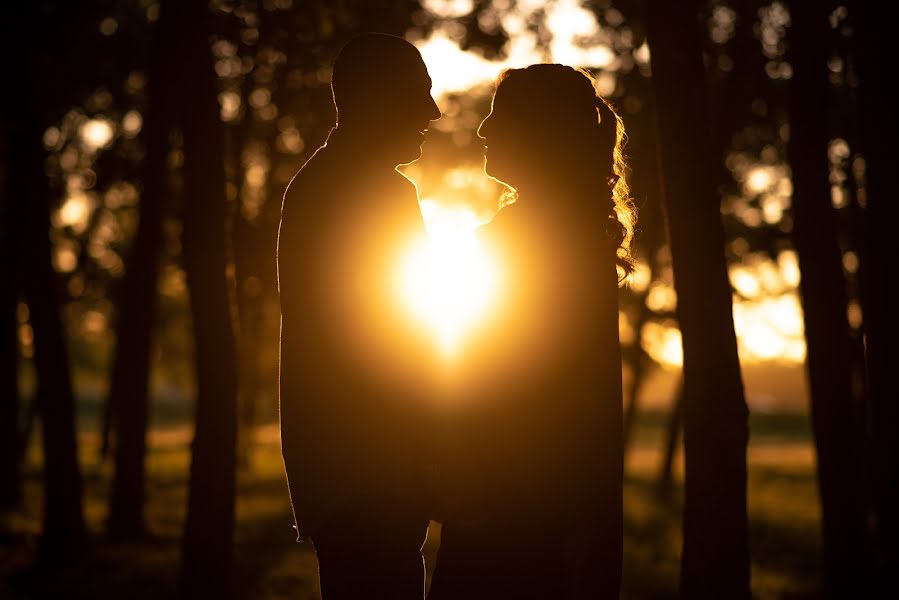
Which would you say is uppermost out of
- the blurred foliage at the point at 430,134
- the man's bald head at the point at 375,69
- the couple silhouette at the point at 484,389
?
the blurred foliage at the point at 430,134

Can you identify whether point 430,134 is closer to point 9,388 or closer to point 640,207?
point 9,388

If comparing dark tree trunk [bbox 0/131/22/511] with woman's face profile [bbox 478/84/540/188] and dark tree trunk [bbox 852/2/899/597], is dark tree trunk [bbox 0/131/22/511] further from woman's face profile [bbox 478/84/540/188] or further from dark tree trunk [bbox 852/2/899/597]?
woman's face profile [bbox 478/84/540/188]

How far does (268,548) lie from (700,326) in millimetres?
8845

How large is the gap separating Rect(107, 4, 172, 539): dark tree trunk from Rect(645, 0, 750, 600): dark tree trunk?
358 inches

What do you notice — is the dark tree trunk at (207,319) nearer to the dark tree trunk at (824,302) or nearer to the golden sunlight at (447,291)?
→ the dark tree trunk at (824,302)

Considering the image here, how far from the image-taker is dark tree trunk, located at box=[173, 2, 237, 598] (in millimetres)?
7809

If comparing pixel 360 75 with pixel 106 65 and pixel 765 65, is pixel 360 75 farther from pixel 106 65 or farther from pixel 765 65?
pixel 106 65

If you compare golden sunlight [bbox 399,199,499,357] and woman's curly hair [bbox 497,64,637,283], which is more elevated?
woman's curly hair [bbox 497,64,637,283]

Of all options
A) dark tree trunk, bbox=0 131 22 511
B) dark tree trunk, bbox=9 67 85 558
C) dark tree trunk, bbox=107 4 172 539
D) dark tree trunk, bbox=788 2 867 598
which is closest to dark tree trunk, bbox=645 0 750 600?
dark tree trunk, bbox=788 2 867 598

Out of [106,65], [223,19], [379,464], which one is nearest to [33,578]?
[223,19]

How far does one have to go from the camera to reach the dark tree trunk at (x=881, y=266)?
6.68m

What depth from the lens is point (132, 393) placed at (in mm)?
14492

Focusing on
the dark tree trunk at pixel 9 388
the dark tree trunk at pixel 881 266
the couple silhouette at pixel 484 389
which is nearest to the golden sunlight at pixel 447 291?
the couple silhouette at pixel 484 389

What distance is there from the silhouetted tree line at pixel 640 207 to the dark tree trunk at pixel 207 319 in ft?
0.05
